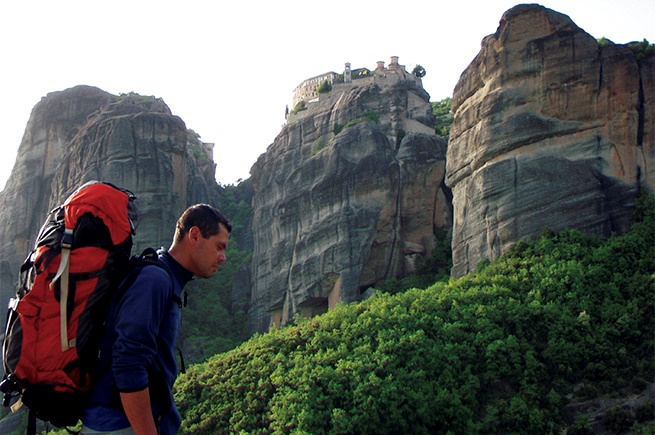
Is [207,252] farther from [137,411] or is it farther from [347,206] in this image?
[347,206]

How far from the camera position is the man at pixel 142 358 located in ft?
15.8

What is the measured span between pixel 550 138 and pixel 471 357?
11.1 metres

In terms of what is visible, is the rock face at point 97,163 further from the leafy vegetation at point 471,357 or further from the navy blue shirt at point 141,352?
the navy blue shirt at point 141,352

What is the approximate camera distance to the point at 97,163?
52094mm

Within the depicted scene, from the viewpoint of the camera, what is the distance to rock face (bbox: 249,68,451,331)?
46.4 m

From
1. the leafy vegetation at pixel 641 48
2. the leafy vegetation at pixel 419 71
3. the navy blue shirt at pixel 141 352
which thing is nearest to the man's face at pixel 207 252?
the navy blue shirt at pixel 141 352

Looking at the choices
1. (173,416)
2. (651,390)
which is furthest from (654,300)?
(173,416)

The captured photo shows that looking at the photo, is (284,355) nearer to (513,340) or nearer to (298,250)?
(513,340)

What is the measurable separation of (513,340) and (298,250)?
19986 millimetres

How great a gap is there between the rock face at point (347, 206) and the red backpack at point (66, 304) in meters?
40.1

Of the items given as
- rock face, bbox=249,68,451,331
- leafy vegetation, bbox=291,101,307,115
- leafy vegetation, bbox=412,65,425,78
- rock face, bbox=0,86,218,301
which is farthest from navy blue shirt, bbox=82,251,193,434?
leafy vegetation, bbox=412,65,425,78

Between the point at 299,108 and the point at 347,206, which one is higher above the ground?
the point at 299,108

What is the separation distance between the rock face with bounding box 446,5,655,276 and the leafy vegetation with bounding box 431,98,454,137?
13957 mm

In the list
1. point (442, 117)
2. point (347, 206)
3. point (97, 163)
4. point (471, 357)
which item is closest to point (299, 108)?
point (442, 117)
